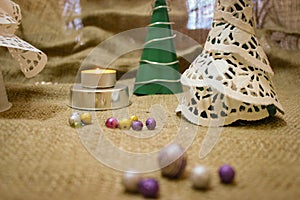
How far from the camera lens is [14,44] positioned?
0.69m

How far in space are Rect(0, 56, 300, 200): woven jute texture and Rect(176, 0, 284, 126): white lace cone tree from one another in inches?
1.2

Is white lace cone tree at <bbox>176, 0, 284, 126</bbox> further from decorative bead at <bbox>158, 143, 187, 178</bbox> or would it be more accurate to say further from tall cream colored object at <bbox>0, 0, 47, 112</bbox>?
tall cream colored object at <bbox>0, 0, 47, 112</bbox>

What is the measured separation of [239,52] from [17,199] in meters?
0.46

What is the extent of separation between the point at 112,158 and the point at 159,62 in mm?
475

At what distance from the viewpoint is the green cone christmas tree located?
3.02 ft

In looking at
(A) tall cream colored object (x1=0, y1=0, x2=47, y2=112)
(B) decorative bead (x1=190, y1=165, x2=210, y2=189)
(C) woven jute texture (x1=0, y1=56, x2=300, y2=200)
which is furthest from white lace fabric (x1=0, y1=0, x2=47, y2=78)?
(B) decorative bead (x1=190, y1=165, x2=210, y2=189)

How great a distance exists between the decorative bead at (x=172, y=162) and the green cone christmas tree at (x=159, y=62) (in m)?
0.47

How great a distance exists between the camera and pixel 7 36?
0.70 meters

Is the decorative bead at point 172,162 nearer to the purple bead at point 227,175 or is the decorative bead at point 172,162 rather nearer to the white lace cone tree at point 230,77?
the purple bead at point 227,175

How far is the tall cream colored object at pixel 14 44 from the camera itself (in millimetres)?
689

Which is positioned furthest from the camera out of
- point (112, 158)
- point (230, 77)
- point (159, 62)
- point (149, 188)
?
point (159, 62)

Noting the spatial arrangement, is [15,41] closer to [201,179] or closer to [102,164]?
[102,164]

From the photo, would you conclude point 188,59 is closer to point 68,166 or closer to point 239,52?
point 239,52

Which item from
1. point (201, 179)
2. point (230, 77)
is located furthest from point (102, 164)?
point (230, 77)
